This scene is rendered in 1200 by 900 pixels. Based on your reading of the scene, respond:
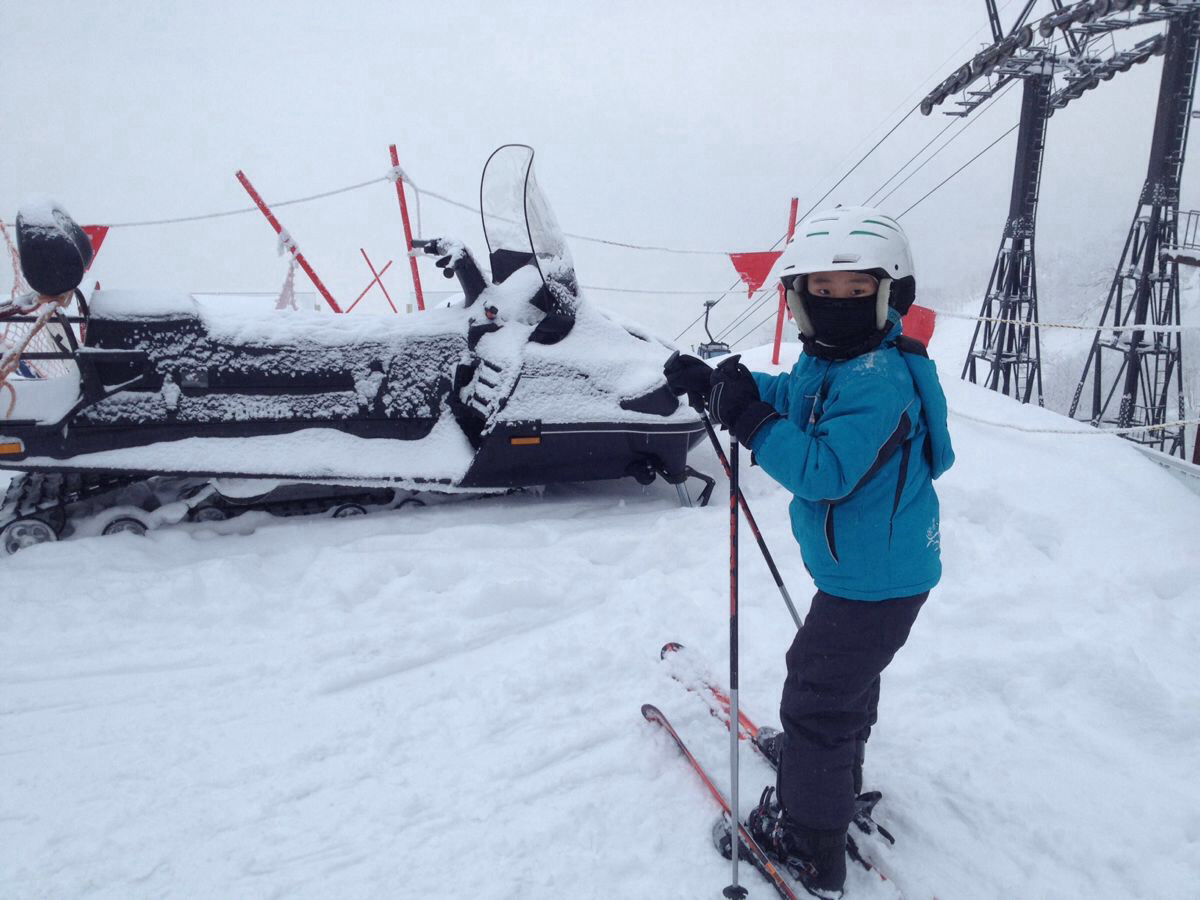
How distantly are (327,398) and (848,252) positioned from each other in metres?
3.63

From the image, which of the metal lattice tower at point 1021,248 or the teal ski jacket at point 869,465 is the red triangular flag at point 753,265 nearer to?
the teal ski jacket at point 869,465

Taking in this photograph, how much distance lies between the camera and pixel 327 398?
4.43 m

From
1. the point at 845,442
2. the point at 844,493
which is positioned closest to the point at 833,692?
the point at 844,493

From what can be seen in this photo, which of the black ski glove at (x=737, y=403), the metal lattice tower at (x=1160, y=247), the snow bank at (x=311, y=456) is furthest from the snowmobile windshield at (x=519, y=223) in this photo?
the metal lattice tower at (x=1160, y=247)

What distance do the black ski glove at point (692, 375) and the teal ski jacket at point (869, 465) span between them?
0.34m

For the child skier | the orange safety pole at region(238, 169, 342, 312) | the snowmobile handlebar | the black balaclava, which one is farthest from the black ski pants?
the orange safety pole at region(238, 169, 342, 312)

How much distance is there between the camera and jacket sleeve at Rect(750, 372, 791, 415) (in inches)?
84.4

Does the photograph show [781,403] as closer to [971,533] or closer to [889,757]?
[889,757]

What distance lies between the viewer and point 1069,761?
250 centimetres

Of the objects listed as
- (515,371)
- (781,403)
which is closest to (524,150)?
(515,371)

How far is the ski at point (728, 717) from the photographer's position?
208cm

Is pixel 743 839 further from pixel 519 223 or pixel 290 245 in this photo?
pixel 290 245

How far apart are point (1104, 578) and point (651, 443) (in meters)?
2.83

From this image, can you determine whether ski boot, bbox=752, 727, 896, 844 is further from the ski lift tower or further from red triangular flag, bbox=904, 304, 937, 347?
the ski lift tower
